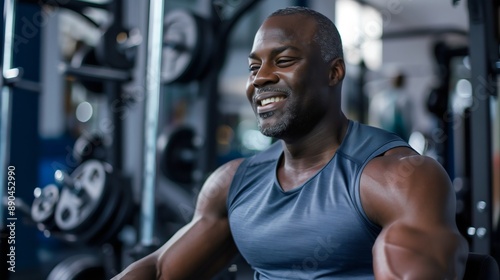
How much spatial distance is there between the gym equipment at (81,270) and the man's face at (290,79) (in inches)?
60.9

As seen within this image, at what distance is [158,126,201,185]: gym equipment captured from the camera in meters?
3.23

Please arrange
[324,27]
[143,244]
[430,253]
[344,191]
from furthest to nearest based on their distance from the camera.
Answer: [143,244]
[324,27]
[344,191]
[430,253]

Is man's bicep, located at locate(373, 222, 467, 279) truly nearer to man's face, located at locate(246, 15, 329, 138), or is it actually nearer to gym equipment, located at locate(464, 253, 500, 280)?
gym equipment, located at locate(464, 253, 500, 280)

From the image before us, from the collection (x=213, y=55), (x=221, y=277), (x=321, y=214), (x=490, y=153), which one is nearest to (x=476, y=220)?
(x=490, y=153)

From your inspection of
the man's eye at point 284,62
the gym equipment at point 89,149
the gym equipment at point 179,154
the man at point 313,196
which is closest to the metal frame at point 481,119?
the man at point 313,196

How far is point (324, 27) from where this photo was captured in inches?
44.8

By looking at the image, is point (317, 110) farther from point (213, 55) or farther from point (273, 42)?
point (213, 55)

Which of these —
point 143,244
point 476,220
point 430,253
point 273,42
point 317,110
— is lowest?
point 143,244

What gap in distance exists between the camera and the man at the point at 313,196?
930mm

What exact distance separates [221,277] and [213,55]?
128 cm

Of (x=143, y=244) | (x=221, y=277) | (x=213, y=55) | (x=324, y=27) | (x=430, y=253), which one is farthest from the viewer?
(x=213, y=55)

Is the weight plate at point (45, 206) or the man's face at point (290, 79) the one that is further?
the weight plate at point (45, 206)

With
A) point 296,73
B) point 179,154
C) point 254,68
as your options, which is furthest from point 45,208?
point 296,73

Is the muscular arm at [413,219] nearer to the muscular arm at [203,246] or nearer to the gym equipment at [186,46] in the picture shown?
the muscular arm at [203,246]
